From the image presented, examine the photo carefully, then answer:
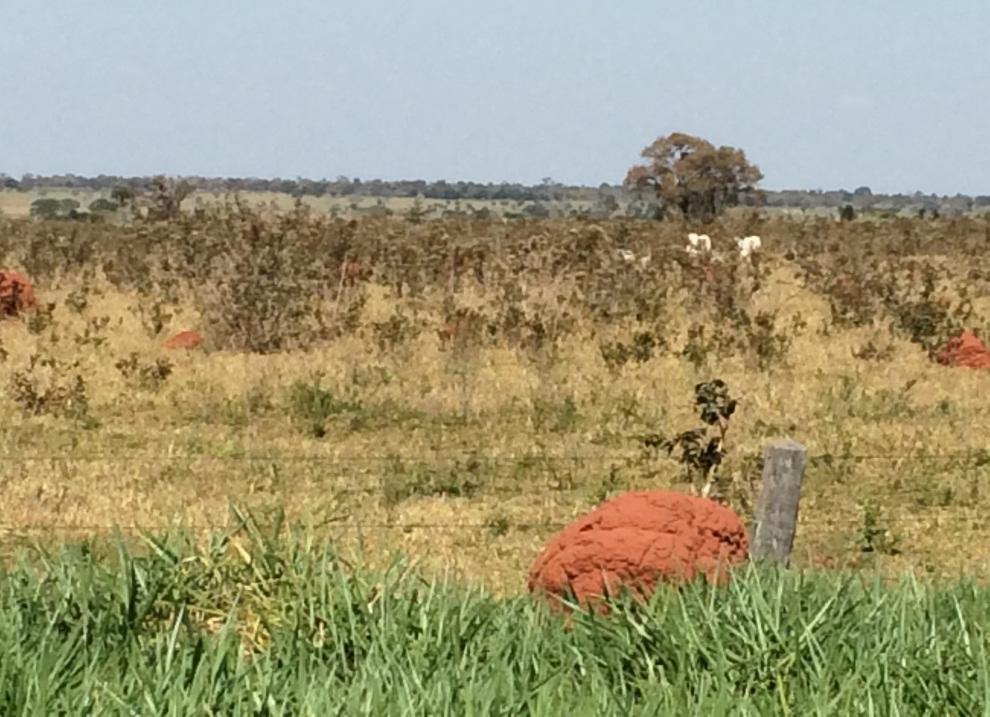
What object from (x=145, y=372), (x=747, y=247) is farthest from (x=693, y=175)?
(x=145, y=372)

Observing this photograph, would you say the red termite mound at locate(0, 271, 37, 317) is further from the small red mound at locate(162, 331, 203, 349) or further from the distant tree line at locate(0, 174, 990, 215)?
the distant tree line at locate(0, 174, 990, 215)

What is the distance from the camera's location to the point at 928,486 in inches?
428

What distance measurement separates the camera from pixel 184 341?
17.2m

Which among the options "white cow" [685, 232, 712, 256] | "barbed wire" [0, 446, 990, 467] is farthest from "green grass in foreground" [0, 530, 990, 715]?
"white cow" [685, 232, 712, 256]

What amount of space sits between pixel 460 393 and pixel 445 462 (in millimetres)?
2228

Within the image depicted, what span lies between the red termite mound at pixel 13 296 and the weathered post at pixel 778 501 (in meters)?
13.1

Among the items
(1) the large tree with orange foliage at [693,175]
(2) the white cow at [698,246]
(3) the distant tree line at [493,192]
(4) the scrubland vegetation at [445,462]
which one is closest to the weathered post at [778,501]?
(4) the scrubland vegetation at [445,462]

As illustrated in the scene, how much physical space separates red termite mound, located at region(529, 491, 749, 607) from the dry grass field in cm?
83

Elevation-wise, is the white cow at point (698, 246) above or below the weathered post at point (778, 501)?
below

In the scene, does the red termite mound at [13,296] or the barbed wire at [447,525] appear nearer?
the barbed wire at [447,525]

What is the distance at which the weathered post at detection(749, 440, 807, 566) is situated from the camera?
24.0ft

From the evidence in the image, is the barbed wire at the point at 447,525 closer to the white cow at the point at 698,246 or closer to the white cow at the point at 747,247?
the white cow at the point at 747,247

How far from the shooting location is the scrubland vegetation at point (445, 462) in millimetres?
5141

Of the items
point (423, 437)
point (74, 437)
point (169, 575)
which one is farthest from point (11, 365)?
point (169, 575)
